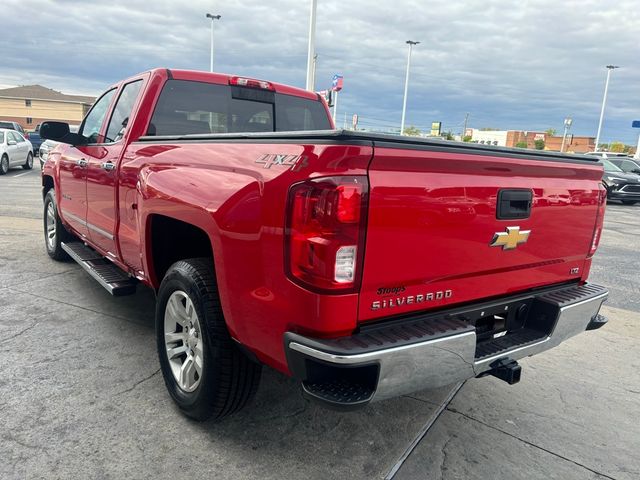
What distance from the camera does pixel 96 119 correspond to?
5.02 meters

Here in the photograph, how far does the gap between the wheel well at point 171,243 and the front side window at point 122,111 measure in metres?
1.15

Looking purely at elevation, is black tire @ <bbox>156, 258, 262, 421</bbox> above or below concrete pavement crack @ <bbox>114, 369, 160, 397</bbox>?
above

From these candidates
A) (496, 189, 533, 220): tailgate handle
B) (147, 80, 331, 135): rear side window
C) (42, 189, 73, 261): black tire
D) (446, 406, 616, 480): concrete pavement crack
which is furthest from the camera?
(42, 189, 73, 261): black tire

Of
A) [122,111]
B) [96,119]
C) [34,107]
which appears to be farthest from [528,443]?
[34,107]

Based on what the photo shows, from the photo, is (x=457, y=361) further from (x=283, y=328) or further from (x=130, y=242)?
(x=130, y=242)

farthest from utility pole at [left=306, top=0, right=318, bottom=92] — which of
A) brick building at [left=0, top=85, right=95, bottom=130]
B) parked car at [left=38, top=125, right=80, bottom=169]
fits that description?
brick building at [left=0, top=85, right=95, bottom=130]

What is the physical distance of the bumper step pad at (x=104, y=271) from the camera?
3.72 metres

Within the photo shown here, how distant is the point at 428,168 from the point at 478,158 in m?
0.33

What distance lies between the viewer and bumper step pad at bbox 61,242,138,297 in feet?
12.2

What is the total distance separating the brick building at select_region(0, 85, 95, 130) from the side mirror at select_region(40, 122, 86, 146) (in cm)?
7999

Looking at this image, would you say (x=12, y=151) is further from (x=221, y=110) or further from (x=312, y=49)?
(x=221, y=110)

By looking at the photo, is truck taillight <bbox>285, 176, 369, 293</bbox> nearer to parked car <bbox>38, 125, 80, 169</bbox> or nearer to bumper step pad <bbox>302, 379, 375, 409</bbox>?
bumper step pad <bbox>302, 379, 375, 409</bbox>

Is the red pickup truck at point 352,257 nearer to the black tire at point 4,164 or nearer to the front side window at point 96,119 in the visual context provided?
the front side window at point 96,119

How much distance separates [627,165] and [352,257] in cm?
2191
